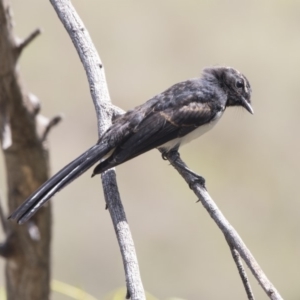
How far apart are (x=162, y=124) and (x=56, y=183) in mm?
821

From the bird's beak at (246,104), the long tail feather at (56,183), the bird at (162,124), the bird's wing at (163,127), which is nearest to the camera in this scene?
the long tail feather at (56,183)

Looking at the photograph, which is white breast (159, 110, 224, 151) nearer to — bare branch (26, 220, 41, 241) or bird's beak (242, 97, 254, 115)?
bird's beak (242, 97, 254, 115)

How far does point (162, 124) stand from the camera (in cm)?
389

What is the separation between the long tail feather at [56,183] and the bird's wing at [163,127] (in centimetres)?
11

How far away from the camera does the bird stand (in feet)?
10.9

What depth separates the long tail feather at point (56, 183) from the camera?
3021 millimetres

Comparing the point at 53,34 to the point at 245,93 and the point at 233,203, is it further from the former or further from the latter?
the point at 245,93

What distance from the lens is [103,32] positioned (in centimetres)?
1102

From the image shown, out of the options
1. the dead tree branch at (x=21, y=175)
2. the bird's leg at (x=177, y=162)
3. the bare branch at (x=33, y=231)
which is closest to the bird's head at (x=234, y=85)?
the bird's leg at (x=177, y=162)

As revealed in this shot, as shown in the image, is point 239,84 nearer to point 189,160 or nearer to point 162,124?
point 162,124

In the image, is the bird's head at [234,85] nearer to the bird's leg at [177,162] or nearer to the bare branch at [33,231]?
the bird's leg at [177,162]

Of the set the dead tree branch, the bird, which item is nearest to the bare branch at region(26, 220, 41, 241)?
the dead tree branch

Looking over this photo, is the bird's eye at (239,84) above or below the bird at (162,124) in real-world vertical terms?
below

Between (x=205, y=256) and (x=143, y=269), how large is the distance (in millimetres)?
810
